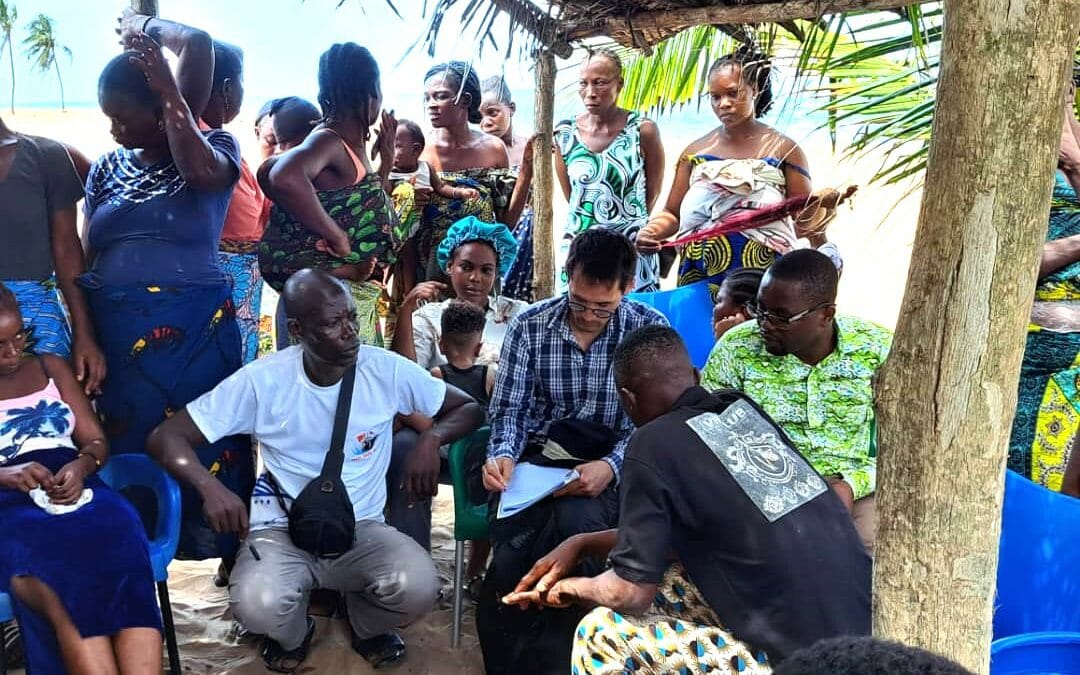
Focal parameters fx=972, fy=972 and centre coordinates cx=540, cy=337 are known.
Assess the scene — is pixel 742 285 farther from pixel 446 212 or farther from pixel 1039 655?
pixel 1039 655

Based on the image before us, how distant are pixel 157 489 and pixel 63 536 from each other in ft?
1.38

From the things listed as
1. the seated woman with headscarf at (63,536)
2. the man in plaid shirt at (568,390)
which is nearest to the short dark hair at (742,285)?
the man in plaid shirt at (568,390)

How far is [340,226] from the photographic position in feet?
11.6

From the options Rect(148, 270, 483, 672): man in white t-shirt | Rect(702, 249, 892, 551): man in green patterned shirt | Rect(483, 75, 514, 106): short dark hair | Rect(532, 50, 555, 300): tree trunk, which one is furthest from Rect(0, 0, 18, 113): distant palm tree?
Rect(702, 249, 892, 551): man in green patterned shirt

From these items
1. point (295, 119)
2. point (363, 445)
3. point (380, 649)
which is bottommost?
point (380, 649)

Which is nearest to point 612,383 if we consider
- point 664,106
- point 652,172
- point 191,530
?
point 191,530

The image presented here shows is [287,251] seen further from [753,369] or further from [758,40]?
[758,40]

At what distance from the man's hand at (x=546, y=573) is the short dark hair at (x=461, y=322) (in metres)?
1.35

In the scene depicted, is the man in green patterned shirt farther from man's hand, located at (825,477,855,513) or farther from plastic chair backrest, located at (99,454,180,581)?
plastic chair backrest, located at (99,454,180,581)

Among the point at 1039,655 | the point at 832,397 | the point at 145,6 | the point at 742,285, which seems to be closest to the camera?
the point at 1039,655

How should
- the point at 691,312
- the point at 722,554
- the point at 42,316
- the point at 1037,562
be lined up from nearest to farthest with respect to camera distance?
the point at 722,554 → the point at 1037,562 → the point at 42,316 → the point at 691,312

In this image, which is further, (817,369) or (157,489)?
(157,489)

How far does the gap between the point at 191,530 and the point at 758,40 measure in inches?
126

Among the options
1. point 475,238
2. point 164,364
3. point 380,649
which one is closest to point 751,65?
point 475,238
